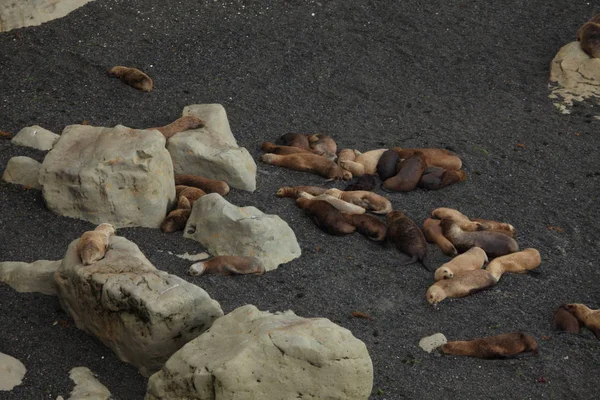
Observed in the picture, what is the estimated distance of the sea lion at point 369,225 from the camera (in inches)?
388

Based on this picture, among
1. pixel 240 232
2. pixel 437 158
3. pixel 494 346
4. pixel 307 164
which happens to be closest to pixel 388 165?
pixel 437 158

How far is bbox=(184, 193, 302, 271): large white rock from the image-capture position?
8.95 metres

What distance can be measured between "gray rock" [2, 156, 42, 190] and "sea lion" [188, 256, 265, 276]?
90.5 inches

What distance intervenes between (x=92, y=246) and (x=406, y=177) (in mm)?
4603

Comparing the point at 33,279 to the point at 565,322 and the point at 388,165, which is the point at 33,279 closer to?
the point at 388,165

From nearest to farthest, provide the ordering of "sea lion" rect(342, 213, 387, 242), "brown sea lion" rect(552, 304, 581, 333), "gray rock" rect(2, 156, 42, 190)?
"brown sea lion" rect(552, 304, 581, 333), "gray rock" rect(2, 156, 42, 190), "sea lion" rect(342, 213, 387, 242)

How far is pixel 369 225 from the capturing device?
989 cm

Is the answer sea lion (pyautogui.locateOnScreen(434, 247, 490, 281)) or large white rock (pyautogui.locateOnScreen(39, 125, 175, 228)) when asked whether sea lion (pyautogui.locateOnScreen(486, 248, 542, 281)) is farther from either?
large white rock (pyautogui.locateOnScreen(39, 125, 175, 228))

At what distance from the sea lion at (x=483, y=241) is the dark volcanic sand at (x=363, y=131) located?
26 cm

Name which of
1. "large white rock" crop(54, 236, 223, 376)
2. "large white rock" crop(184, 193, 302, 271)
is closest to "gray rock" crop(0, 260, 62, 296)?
"large white rock" crop(54, 236, 223, 376)

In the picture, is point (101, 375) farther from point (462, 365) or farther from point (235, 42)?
point (235, 42)

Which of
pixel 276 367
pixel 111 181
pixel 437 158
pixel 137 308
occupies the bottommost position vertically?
pixel 437 158

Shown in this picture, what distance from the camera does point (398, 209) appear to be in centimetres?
1064

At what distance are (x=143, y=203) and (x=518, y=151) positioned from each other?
18.0 ft
